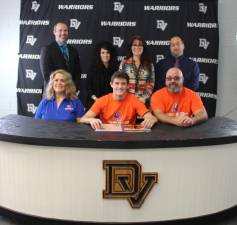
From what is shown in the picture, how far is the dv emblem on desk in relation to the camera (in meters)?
2.30

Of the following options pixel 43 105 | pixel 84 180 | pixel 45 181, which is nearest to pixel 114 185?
pixel 84 180

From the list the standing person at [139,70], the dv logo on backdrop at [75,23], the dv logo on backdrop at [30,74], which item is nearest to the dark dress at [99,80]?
the standing person at [139,70]

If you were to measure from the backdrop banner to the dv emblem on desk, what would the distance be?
2633 millimetres

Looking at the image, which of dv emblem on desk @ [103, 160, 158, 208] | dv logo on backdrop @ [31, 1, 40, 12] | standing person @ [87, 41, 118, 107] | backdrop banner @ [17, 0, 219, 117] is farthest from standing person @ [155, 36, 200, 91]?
dv logo on backdrop @ [31, 1, 40, 12]

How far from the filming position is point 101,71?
3.86 metres

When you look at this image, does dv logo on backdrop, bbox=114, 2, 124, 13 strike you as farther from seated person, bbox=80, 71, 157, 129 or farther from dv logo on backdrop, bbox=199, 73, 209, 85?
seated person, bbox=80, 71, 157, 129

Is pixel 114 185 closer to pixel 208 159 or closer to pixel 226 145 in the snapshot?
pixel 208 159

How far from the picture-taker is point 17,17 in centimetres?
516

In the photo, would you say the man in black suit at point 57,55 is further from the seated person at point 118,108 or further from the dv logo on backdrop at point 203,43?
the dv logo on backdrop at point 203,43

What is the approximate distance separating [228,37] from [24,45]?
2788 mm

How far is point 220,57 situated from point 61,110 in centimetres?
279

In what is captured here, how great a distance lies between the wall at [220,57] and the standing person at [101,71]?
1.78m

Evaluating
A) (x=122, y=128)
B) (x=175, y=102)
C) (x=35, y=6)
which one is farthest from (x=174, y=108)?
(x=35, y=6)

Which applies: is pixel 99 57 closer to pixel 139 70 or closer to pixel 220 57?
pixel 139 70
